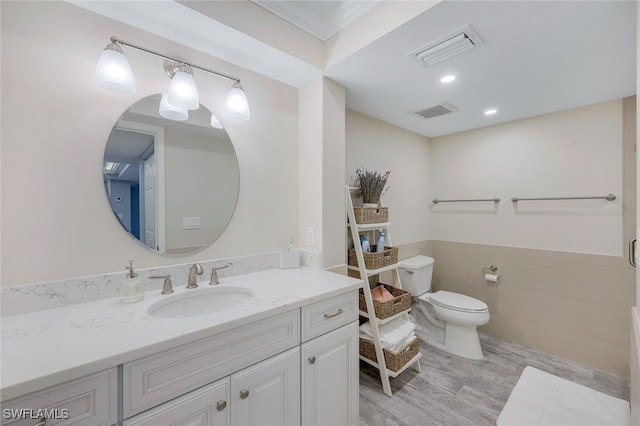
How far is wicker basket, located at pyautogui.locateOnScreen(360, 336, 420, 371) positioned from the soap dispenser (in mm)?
1481

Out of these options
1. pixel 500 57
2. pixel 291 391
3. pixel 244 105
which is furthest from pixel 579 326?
pixel 244 105

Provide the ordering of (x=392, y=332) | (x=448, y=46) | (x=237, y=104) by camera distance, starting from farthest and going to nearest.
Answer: (x=392, y=332) → (x=237, y=104) → (x=448, y=46)

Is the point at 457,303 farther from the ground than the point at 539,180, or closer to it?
closer to it

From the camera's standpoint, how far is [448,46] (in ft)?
4.40

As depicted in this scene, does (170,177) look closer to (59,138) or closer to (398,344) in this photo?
(59,138)

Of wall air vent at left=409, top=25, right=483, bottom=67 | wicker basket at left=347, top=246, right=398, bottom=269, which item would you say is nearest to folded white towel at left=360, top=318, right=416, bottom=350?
wicker basket at left=347, top=246, right=398, bottom=269

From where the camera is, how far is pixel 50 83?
1049 mm

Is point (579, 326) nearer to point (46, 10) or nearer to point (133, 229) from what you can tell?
point (133, 229)

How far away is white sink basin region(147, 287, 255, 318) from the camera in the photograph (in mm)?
1206

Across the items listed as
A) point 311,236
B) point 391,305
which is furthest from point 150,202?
point 391,305

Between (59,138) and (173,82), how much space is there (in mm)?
531

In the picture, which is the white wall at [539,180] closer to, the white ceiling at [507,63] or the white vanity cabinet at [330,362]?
the white ceiling at [507,63]

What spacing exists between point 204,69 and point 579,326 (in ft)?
11.0

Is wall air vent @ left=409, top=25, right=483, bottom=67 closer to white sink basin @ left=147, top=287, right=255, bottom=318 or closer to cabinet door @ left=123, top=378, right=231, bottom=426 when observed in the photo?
white sink basin @ left=147, top=287, right=255, bottom=318
